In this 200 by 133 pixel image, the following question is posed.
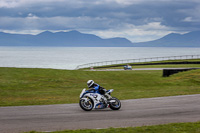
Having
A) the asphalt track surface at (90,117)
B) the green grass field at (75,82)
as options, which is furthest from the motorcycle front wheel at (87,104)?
the green grass field at (75,82)

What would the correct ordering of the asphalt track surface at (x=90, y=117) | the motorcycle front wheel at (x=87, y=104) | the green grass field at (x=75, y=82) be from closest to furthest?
the asphalt track surface at (x=90, y=117) < the motorcycle front wheel at (x=87, y=104) < the green grass field at (x=75, y=82)

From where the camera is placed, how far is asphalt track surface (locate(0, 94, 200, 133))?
11.4 metres

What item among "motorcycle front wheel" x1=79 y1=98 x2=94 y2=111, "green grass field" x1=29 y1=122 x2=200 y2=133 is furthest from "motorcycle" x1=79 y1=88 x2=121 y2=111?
"green grass field" x1=29 y1=122 x2=200 y2=133

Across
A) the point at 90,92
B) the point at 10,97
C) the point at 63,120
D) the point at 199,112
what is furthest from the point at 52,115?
the point at 10,97

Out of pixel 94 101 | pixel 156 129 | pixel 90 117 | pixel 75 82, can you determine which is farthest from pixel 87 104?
pixel 75 82

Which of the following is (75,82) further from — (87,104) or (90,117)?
(90,117)

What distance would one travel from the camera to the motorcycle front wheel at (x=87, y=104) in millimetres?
14867

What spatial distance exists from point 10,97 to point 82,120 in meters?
11.7

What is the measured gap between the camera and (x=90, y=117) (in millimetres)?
13172

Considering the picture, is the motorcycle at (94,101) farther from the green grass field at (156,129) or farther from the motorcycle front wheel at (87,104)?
the green grass field at (156,129)

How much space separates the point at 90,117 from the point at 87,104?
1.82m

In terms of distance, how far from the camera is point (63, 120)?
40.9 feet

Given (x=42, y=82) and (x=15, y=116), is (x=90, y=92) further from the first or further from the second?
(x=42, y=82)

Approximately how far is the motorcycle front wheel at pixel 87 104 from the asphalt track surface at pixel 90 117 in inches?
10.1
